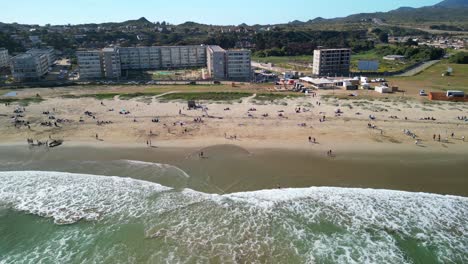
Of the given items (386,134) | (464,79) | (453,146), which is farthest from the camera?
(464,79)

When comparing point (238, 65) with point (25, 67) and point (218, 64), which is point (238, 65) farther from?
point (25, 67)

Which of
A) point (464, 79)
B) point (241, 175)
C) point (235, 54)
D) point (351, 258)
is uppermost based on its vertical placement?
point (235, 54)

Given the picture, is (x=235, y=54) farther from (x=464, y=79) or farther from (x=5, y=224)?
(x=5, y=224)

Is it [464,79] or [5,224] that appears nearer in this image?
[5,224]

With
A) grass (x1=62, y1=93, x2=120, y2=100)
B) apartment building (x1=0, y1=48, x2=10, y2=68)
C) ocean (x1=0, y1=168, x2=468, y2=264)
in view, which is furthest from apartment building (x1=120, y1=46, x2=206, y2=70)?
ocean (x1=0, y1=168, x2=468, y2=264)

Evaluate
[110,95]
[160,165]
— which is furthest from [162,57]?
[160,165]

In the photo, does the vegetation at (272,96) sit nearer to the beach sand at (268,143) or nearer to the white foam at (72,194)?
the beach sand at (268,143)

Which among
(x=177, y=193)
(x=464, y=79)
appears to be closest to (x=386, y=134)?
(x=177, y=193)
